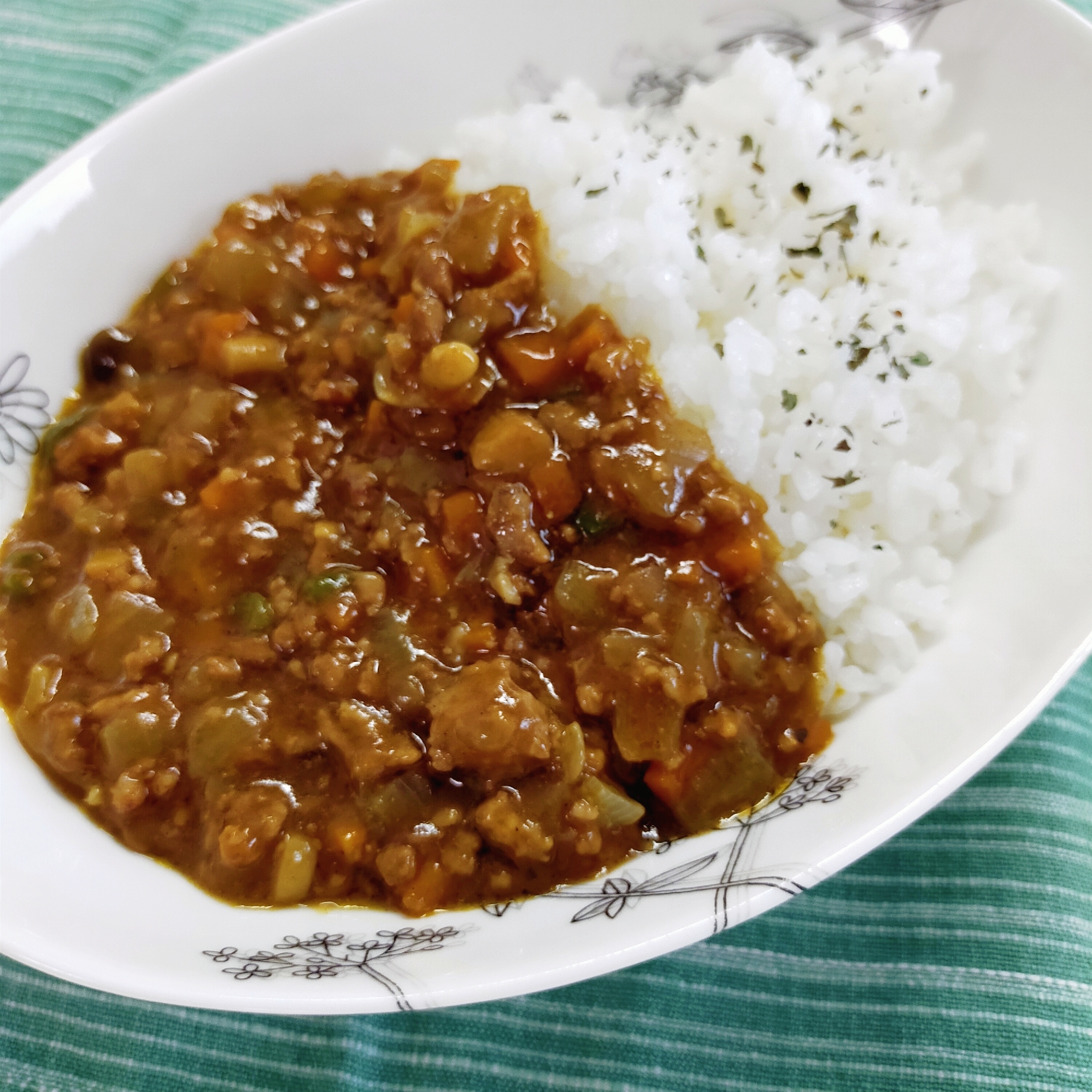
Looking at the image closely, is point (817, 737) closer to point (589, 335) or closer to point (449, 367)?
point (589, 335)

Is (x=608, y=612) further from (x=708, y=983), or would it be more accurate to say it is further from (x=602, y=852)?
(x=708, y=983)

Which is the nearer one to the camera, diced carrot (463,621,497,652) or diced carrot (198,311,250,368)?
diced carrot (463,621,497,652)

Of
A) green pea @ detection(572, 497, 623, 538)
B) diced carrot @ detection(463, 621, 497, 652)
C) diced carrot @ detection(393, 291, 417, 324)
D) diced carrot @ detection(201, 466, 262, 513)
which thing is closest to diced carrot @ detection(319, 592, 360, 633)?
diced carrot @ detection(463, 621, 497, 652)

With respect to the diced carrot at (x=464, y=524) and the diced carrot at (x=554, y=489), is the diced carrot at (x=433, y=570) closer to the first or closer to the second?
the diced carrot at (x=464, y=524)

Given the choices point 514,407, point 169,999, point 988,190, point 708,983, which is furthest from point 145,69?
point 708,983

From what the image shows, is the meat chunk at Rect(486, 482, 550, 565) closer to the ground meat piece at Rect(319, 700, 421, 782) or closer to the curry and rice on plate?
the curry and rice on plate

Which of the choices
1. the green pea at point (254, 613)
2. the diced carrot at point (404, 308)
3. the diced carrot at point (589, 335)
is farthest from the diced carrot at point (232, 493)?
the diced carrot at point (589, 335)
